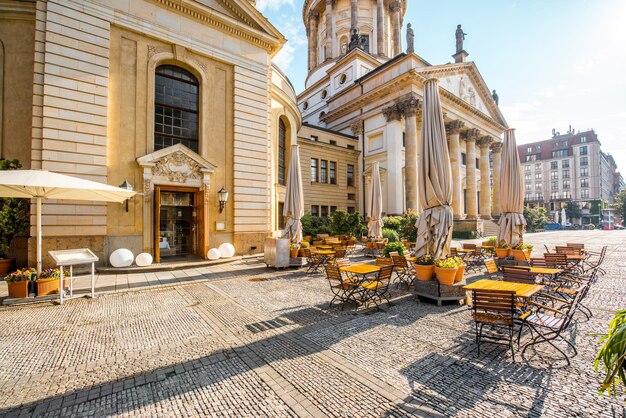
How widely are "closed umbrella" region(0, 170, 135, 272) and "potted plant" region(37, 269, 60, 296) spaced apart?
0.24 meters

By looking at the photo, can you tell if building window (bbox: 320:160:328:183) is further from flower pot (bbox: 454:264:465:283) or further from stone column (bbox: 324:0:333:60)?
stone column (bbox: 324:0:333:60)


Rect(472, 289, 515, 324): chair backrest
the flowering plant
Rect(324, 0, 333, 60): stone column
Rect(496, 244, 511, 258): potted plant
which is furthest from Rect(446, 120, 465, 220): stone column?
the flowering plant

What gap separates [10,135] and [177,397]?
13.4 metres

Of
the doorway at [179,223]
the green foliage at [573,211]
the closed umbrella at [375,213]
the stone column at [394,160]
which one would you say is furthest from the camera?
the green foliage at [573,211]

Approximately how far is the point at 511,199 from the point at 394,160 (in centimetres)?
1797

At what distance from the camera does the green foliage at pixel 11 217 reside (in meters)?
9.84

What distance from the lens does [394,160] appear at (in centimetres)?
2862

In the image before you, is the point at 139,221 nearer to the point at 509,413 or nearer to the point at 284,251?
the point at 284,251

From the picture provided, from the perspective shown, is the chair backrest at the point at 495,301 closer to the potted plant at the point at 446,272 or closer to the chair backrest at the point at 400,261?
the potted plant at the point at 446,272

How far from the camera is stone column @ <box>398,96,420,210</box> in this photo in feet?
89.2

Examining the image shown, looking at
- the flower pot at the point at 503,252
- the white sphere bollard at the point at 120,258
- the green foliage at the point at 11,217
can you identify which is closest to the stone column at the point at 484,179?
the flower pot at the point at 503,252

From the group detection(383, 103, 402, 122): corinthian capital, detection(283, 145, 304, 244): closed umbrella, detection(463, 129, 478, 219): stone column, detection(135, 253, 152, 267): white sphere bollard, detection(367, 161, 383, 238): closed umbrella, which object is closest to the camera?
detection(135, 253, 152, 267): white sphere bollard

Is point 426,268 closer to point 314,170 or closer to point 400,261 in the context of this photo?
point 400,261

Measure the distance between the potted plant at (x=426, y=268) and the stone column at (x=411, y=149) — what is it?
20.6m
